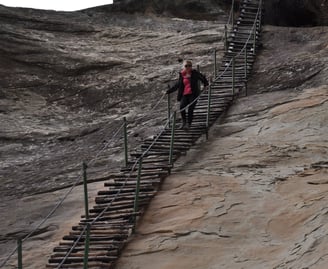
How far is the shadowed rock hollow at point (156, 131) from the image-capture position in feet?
32.5

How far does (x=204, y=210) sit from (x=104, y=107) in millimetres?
6758

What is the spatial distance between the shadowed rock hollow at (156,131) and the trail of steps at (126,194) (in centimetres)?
21

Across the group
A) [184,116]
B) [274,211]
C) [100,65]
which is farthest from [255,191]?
[100,65]

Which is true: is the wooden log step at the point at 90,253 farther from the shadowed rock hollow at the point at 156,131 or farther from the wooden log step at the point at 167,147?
the wooden log step at the point at 167,147

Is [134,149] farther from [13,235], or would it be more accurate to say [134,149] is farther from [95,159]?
[13,235]

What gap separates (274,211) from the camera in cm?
1031

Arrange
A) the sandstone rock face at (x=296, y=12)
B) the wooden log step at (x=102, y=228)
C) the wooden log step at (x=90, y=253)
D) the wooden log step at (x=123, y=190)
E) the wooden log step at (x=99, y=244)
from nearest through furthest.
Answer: the wooden log step at (x=90, y=253) → the wooden log step at (x=99, y=244) → the wooden log step at (x=102, y=228) → the wooden log step at (x=123, y=190) → the sandstone rock face at (x=296, y=12)

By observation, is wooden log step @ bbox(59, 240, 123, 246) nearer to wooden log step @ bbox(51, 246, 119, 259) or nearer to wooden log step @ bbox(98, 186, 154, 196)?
wooden log step @ bbox(51, 246, 119, 259)

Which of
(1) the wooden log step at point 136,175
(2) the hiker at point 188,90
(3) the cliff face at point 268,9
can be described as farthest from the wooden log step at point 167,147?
(3) the cliff face at point 268,9

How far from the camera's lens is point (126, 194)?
1134cm

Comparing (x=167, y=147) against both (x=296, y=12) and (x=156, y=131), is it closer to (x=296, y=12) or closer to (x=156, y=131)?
(x=156, y=131)

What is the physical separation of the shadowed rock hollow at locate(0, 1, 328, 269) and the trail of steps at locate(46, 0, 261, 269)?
0.70 ft

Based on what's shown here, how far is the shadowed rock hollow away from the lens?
9.91m

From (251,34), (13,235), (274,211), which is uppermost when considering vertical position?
(251,34)
